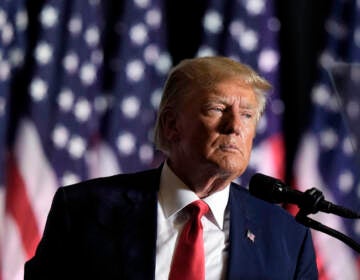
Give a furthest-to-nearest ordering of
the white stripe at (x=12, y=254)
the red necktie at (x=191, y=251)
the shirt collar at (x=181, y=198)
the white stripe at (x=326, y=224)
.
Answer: the white stripe at (x=326, y=224), the white stripe at (x=12, y=254), the shirt collar at (x=181, y=198), the red necktie at (x=191, y=251)

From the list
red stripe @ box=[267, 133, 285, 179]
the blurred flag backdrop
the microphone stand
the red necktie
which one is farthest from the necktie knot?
red stripe @ box=[267, 133, 285, 179]

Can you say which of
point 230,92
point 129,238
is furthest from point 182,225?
point 230,92

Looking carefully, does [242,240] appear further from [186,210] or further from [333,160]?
[333,160]

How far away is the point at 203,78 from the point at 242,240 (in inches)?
17.2

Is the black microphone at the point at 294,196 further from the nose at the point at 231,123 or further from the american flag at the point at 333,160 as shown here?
the american flag at the point at 333,160

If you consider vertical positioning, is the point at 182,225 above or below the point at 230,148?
below

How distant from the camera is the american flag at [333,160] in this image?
9.36ft

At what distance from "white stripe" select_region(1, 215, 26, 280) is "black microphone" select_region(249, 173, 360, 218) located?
5.02 ft

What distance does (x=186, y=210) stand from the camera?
1.71 metres

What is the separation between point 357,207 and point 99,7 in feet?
4.72

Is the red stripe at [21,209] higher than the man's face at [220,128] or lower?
lower

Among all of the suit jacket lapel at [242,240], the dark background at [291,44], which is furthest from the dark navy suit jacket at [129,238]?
the dark background at [291,44]

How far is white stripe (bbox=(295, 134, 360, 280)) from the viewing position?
9.34 feet

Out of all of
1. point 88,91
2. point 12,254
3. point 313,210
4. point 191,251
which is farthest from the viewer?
point 88,91
